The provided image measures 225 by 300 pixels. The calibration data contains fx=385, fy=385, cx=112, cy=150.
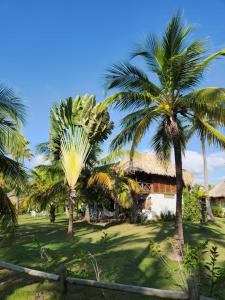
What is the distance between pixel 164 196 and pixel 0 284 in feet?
65.9

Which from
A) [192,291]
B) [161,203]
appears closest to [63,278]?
[192,291]

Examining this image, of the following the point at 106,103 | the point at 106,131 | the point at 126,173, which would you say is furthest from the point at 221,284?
the point at 126,173

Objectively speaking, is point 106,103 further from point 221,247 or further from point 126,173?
point 126,173

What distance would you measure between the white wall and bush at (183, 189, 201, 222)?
1976 mm

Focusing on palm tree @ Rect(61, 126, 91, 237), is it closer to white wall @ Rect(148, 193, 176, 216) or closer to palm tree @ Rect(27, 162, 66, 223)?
palm tree @ Rect(27, 162, 66, 223)

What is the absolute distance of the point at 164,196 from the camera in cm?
2792

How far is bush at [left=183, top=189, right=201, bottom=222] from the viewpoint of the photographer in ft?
82.3

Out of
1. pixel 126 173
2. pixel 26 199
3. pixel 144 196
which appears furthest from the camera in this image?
pixel 144 196

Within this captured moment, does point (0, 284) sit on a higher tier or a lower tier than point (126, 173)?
lower

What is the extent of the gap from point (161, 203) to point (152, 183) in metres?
1.82

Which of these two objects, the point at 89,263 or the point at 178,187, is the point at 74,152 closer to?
the point at 178,187

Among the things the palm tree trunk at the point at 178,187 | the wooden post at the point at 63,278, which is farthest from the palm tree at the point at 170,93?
the wooden post at the point at 63,278

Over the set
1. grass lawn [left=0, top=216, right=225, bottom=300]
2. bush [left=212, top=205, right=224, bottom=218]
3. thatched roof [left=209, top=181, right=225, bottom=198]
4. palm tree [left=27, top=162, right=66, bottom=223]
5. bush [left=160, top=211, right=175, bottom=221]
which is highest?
thatched roof [left=209, top=181, right=225, bottom=198]

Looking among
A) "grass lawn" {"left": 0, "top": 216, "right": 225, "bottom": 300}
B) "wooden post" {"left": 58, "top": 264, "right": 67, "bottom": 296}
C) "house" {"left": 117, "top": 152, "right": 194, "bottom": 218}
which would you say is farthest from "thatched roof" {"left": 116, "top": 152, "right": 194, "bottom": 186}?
"wooden post" {"left": 58, "top": 264, "right": 67, "bottom": 296}
